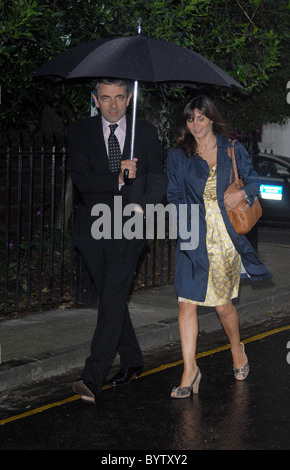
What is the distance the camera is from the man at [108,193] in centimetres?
642

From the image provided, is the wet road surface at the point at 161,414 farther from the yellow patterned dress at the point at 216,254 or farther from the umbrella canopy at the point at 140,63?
the umbrella canopy at the point at 140,63

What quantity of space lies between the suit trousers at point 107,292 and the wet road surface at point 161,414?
284 millimetres

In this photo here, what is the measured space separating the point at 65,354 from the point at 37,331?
0.91 meters

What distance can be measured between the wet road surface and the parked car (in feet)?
32.8

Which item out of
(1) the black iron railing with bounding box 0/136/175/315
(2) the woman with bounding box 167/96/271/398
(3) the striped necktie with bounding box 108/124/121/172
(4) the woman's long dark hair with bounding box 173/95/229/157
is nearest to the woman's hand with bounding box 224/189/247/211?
(2) the woman with bounding box 167/96/271/398

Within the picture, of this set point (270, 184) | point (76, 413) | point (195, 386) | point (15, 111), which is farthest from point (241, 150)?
point (270, 184)

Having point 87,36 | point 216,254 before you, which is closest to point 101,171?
point 216,254

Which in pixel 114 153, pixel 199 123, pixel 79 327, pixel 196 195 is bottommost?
pixel 79 327

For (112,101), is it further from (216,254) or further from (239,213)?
(216,254)

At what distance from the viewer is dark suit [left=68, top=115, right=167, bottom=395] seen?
643cm

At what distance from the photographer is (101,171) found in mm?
6512

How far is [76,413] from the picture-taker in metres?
6.25

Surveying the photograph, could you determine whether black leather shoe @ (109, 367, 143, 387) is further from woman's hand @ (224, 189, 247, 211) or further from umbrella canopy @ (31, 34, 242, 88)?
umbrella canopy @ (31, 34, 242, 88)

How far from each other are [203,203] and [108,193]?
0.65 metres
